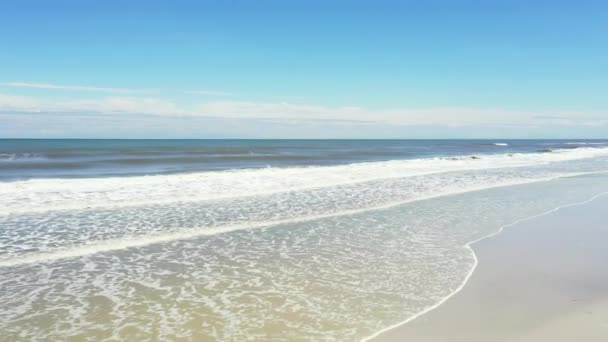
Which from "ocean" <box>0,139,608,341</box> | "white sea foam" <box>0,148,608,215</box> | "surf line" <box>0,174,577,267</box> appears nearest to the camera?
"ocean" <box>0,139,608,341</box>

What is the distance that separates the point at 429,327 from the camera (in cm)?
491

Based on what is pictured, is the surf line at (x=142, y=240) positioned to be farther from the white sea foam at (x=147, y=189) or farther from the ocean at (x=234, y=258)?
the white sea foam at (x=147, y=189)

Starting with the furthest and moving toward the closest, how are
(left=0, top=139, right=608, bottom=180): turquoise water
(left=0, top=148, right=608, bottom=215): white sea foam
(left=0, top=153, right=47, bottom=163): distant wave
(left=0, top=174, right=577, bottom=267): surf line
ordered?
(left=0, top=153, right=47, bottom=163): distant wave → (left=0, top=139, right=608, bottom=180): turquoise water → (left=0, top=148, right=608, bottom=215): white sea foam → (left=0, top=174, right=577, bottom=267): surf line

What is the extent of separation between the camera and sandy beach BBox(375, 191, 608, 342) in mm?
4758

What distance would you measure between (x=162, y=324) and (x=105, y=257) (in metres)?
3.49

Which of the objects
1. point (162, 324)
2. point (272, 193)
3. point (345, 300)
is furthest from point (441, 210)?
point (162, 324)

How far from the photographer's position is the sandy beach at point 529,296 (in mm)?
4758

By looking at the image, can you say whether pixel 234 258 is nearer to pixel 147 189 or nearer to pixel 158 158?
pixel 147 189

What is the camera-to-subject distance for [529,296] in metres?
5.86

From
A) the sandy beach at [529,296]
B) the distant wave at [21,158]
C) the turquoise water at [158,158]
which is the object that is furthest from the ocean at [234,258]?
the distant wave at [21,158]

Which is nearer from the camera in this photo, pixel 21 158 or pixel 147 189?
pixel 147 189

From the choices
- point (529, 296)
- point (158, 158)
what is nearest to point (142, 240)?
point (529, 296)

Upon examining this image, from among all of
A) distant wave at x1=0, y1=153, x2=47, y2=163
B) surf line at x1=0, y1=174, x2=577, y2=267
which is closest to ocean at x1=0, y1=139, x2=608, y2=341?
surf line at x1=0, y1=174, x2=577, y2=267

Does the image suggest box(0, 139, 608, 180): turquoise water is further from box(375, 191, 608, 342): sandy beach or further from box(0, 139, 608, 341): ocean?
box(375, 191, 608, 342): sandy beach
